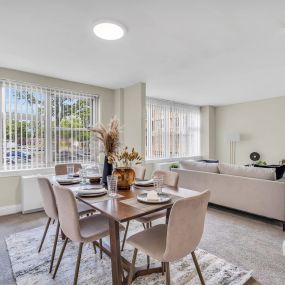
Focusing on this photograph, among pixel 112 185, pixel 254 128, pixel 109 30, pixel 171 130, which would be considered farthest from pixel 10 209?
pixel 254 128

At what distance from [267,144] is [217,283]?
200 inches

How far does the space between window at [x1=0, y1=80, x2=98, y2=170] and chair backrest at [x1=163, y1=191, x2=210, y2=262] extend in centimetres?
323

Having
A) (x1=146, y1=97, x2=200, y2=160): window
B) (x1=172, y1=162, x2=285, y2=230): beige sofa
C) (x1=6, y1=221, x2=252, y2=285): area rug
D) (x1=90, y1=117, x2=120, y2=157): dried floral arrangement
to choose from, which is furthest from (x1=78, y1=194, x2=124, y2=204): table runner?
(x1=146, y1=97, x2=200, y2=160): window

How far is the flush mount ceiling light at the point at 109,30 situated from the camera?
2.11 metres

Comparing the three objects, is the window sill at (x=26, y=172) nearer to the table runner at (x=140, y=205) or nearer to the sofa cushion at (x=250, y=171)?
the table runner at (x=140, y=205)

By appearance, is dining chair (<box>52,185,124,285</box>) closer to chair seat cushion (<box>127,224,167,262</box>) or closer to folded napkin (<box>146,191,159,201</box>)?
chair seat cushion (<box>127,224,167,262</box>)

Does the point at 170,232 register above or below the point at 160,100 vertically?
below

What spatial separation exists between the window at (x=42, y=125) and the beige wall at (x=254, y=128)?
4.37 metres

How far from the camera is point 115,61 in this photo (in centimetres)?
314

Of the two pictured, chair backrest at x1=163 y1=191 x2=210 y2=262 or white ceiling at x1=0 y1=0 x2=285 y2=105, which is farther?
white ceiling at x1=0 y1=0 x2=285 y2=105

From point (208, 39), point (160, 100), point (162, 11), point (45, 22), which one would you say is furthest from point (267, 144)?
point (45, 22)

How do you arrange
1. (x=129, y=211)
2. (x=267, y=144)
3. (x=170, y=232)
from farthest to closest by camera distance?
1. (x=267, y=144)
2. (x=129, y=211)
3. (x=170, y=232)

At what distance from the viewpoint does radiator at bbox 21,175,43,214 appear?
3.46 metres

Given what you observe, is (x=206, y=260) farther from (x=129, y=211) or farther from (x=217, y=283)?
(x=129, y=211)
